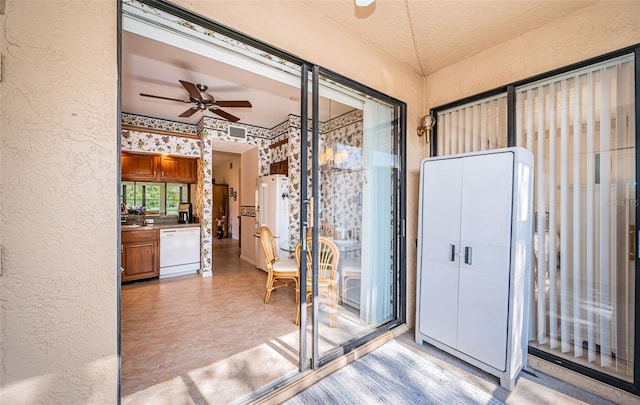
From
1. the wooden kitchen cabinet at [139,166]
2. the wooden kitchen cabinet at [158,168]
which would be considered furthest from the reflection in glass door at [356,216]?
the wooden kitchen cabinet at [139,166]

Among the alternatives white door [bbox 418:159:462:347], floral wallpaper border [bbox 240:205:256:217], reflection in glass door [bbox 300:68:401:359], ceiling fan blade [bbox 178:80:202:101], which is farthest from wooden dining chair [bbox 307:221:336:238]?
floral wallpaper border [bbox 240:205:256:217]

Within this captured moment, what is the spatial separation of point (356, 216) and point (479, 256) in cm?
106

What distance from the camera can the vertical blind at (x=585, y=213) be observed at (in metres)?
1.75

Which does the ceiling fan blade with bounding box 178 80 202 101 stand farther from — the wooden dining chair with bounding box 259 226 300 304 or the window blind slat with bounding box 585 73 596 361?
the window blind slat with bounding box 585 73 596 361

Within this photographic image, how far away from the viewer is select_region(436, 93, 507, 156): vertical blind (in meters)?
2.36

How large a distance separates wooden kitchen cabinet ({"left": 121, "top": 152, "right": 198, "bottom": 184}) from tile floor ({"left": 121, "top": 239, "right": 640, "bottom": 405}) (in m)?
2.11

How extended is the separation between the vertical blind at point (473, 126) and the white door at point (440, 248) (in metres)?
0.58

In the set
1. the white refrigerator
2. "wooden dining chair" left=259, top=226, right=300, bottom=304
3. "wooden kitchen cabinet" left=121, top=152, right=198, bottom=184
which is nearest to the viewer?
"wooden dining chair" left=259, top=226, right=300, bottom=304

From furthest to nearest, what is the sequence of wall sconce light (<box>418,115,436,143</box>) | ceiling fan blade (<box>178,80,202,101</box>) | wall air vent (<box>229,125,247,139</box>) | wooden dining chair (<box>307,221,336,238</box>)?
wall air vent (<box>229,125,247,139</box>), ceiling fan blade (<box>178,80,202,101</box>), wall sconce light (<box>418,115,436,143</box>), wooden dining chair (<box>307,221,336,238</box>)

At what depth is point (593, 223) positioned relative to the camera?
186 centimetres

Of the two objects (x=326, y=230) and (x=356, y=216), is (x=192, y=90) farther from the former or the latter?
(x=356, y=216)

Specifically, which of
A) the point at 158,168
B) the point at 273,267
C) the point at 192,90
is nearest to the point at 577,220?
the point at 273,267

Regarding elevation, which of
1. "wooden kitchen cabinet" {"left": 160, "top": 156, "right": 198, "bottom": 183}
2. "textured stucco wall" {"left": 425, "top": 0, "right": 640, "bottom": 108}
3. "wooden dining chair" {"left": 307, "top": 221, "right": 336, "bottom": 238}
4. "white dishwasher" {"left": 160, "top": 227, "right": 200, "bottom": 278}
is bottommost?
"white dishwasher" {"left": 160, "top": 227, "right": 200, "bottom": 278}

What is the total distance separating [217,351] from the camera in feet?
7.49
